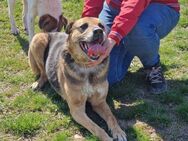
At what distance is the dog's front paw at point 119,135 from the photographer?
4.49 meters

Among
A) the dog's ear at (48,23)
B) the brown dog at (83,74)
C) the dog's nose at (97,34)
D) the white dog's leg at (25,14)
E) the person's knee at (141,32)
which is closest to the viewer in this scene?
the dog's nose at (97,34)

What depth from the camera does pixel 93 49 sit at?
4348 millimetres

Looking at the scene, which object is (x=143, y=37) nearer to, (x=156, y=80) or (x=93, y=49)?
(x=156, y=80)

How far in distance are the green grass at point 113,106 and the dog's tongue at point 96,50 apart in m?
0.88

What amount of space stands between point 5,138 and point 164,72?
2395 millimetres

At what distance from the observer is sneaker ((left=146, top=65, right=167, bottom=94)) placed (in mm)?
5484

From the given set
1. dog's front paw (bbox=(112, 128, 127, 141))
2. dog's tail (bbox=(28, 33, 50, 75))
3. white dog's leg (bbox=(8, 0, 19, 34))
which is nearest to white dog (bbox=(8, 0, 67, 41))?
white dog's leg (bbox=(8, 0, 19, 34))

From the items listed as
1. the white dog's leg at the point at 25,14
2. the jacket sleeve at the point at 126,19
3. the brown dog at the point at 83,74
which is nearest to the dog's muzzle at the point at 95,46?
the brown dog at the point at 83,74

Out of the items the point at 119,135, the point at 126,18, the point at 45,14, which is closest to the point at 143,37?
the point at 126,18

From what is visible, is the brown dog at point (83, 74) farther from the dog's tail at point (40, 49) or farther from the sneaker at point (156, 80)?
the sneaker at point (156, 80)

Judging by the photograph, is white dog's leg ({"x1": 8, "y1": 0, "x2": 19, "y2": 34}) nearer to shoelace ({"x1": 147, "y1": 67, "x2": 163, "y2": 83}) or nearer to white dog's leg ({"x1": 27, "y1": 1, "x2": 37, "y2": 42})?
white dog's leg ({"x1": 27, "y1": 1, "x2": 37, "y2": 42})

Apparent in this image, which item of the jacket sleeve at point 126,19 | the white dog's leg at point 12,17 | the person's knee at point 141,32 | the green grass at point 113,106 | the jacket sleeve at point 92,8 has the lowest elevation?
the green grass at point 113,106

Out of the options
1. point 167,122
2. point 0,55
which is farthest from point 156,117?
point 0,55

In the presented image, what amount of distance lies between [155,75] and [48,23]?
1664 mm
